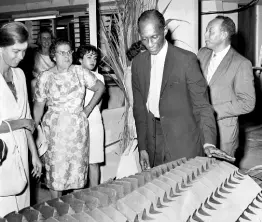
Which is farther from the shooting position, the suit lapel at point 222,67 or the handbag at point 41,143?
the handbag at point 41,143

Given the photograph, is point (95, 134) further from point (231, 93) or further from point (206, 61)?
point (231, 93)

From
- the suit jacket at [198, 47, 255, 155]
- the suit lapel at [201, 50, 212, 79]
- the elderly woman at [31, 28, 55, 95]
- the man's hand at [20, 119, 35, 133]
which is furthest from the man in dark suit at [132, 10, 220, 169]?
the elderly woman at [31, 28, 55, 95]

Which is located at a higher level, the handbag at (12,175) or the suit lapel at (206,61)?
the suit lapel at (206,61)

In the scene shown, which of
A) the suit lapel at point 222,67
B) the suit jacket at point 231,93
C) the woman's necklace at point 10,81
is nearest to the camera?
the woman's necklace at point 10,81

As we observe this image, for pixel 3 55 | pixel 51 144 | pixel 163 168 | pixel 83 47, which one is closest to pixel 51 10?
pixel 83 47

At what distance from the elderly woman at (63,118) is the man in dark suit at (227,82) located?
1142mm

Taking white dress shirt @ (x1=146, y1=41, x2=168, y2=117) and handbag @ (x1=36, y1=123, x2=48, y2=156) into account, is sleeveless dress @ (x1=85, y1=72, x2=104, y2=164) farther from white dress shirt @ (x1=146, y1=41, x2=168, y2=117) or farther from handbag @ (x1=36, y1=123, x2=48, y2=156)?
white dress shirt @ (x1=146, y1=41, x2=168, y2=117)

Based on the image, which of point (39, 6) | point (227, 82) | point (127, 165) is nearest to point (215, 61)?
point (227, 82)

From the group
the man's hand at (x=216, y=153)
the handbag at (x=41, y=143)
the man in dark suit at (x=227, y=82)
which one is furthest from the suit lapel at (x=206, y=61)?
the handbag at (x=41, y=143)

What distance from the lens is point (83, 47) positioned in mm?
3758

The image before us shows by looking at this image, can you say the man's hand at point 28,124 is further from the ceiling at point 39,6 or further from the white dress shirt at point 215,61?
the ceiling at point 39,6

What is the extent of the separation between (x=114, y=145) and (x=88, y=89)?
869 millimetres

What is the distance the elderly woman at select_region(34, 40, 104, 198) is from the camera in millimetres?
3062

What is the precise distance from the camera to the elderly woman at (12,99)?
221cm
